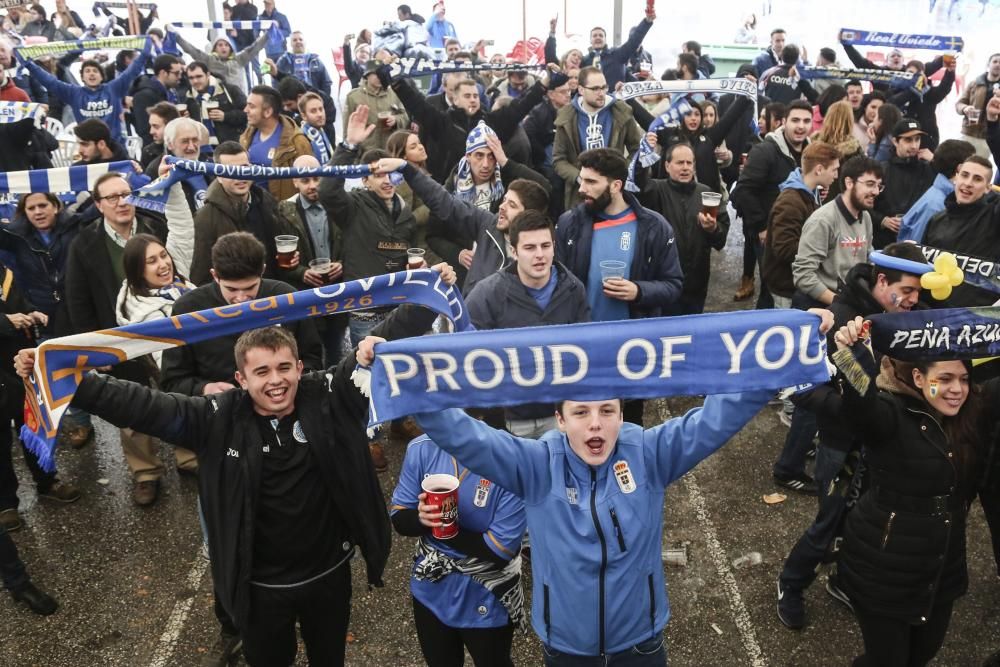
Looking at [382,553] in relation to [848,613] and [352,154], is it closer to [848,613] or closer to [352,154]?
[848,613]

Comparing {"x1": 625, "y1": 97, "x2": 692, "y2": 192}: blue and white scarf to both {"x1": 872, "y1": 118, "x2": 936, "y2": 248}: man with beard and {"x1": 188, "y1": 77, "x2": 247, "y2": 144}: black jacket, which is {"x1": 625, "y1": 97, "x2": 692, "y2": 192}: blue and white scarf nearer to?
{"x1": 872, "y1": 118, "x2": 936, "y2": 248}: man with beard

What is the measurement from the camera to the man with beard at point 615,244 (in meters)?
5.42

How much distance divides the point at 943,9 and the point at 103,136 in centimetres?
2231

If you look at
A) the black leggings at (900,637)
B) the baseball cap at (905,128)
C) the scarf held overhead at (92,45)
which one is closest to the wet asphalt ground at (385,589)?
the black leggings at (900,637)

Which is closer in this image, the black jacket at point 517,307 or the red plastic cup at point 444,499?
the red plastic cup at point 444,499

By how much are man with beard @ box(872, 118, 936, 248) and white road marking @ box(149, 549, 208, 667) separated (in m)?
6.18

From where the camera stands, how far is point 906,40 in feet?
43.8

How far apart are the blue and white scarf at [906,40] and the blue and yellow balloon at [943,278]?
9.94 meters

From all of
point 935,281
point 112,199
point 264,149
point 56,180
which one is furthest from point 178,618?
point 264,149

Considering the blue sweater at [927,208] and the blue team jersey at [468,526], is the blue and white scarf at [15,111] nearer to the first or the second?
the blue team jersey at [468,526]

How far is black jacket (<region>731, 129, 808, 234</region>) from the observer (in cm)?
785

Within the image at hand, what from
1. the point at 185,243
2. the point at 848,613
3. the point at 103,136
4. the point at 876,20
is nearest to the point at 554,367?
the point at 848,613

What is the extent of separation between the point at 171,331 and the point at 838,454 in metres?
3.36

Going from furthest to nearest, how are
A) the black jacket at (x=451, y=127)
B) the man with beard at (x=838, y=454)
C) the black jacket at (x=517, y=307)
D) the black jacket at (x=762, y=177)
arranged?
the black jacket at (x=451, y=127)
the black jacket at (x=762, y=177)
the black jacket at (x=517, y=307)
the man with beard at (x=838, y=454)
